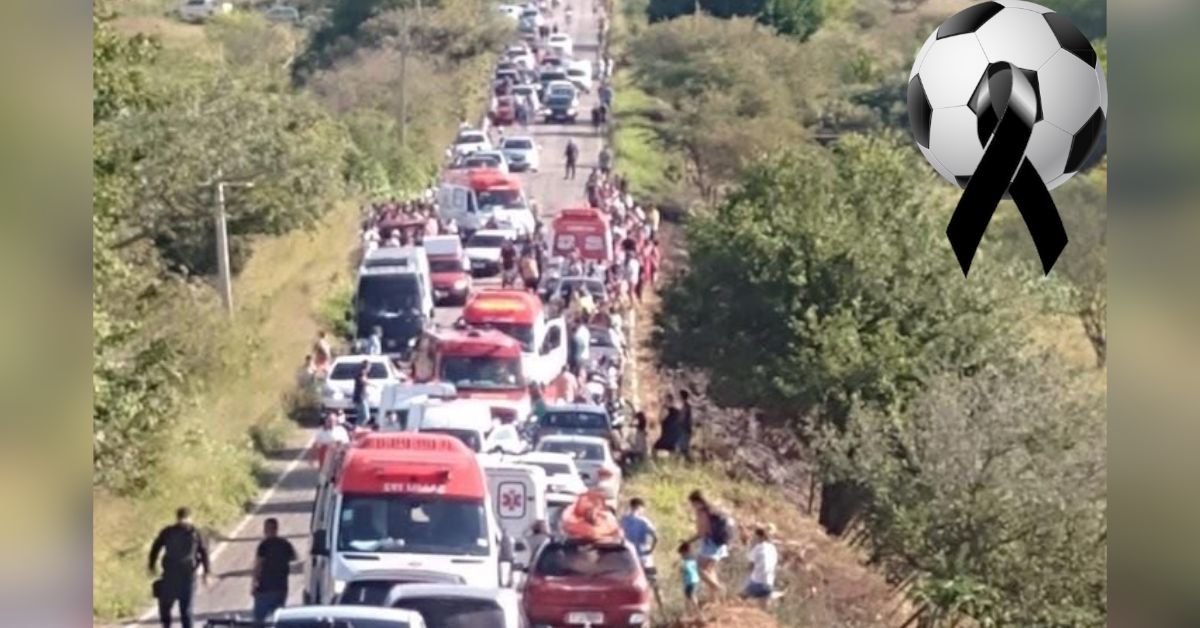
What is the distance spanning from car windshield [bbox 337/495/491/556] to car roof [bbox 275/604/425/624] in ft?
1.37

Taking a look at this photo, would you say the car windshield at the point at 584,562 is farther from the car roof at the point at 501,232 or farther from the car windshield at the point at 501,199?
the car windshield at the point at 501,199

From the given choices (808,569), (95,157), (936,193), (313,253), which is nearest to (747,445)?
(808,569)

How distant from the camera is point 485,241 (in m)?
8.88

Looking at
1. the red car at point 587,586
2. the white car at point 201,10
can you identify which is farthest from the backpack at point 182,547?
the white car at point 201,10

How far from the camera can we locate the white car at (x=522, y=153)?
29.3 ft

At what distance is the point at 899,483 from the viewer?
8617 millimetres

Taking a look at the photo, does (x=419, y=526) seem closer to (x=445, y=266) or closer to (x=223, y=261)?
(x=445, y=266)

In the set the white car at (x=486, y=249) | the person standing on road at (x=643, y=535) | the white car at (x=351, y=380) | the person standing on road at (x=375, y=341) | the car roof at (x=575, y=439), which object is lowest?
the person standing on road at (x=643, y=535)

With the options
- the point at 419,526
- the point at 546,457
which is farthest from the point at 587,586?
the point at 419,526

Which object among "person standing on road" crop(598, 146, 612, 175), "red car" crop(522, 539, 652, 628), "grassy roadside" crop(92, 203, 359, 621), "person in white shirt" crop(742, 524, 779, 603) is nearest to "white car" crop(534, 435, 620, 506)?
"red car" crop(522, 539, 652, 628)

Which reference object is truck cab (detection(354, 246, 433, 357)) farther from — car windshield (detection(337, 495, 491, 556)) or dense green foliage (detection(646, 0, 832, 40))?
dense green foliage (detection(646, 0, 832, 40))

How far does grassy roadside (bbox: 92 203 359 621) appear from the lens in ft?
27.3

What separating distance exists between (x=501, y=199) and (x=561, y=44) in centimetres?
66

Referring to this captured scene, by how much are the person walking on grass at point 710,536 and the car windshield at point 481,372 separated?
0.86 metres
